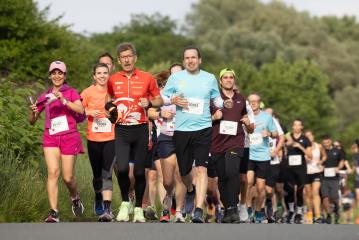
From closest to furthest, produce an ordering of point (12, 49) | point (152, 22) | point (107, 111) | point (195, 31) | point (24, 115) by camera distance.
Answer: point (107, 111)
point (24, 115)
point (12, 49)
point (152, 22)
point (195, 31)

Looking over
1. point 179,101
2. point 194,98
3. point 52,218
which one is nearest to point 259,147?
point 194,98

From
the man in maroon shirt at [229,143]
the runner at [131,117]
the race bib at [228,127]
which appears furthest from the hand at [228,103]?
the runner at [131,117]

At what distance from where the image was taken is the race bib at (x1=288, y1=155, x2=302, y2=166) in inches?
934

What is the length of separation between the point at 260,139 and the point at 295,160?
397 cm

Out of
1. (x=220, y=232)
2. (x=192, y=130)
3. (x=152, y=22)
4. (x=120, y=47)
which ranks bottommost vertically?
(x=220, y=232)

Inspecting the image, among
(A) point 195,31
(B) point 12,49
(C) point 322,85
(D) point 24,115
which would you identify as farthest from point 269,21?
(D) point 24,115

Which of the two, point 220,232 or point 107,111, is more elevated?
point 107,111

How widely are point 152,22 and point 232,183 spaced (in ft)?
307

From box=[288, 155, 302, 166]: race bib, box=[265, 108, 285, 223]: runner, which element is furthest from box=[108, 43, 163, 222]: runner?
box=[288, 155, 302, 166]: race bib

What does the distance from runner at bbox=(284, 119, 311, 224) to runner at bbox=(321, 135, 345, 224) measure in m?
2.32

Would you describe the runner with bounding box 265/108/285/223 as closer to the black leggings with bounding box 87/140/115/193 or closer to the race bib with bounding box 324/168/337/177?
the race bib with bounding box 324/168/337/177

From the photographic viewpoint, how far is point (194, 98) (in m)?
14.4

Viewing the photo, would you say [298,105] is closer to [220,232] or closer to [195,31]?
[195,31]

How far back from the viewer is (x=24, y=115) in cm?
1811
